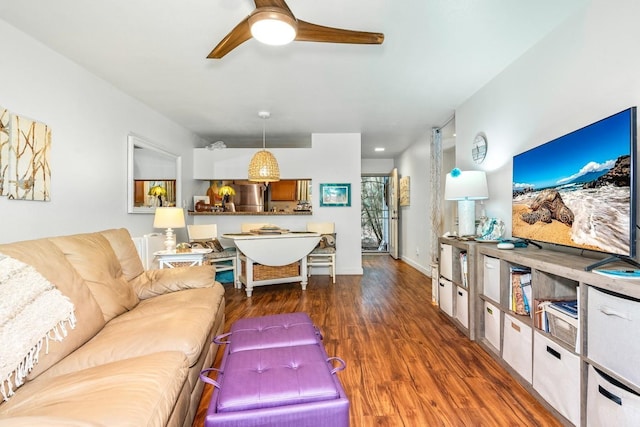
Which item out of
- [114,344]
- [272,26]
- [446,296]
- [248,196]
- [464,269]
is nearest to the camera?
[114,344]

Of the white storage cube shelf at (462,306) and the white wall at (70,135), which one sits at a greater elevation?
the white wall at (70,135)

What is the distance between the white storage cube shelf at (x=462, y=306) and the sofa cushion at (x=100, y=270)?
245 cm

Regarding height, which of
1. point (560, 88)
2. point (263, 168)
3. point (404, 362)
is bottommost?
point (404, 362)

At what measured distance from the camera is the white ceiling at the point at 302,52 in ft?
6.11

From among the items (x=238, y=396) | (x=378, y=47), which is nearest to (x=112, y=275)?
(x=238, y=396)

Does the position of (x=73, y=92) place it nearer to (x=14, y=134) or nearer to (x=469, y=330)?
(x=14, y=134)

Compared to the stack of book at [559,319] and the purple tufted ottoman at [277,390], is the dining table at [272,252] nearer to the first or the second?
the purple tufted ottoman at [277,390]

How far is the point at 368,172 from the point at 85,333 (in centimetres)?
643

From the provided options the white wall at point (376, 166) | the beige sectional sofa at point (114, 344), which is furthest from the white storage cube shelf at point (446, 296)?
the white wall at point (376, 166)

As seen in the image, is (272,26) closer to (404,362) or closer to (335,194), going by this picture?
(404,362)

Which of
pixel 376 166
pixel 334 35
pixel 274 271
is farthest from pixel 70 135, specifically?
pixel 376 166

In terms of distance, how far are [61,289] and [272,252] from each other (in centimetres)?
258

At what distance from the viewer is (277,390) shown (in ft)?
3.72

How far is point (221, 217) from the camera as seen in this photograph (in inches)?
207
